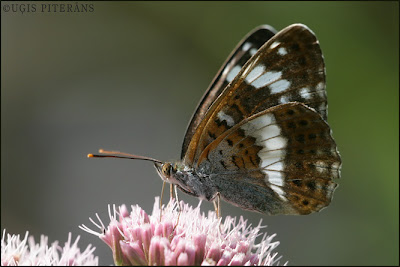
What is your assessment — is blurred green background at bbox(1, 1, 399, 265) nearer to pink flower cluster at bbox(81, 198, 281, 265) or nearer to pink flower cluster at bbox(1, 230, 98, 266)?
pink flower cluster at bbox(81, 198, 281, 265)

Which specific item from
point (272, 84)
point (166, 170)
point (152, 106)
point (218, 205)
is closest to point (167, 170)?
point (166, 170)

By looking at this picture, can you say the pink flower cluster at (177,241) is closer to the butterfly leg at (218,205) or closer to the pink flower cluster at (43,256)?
the butterfly leg at (218,205)

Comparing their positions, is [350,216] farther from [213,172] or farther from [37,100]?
[37,100]

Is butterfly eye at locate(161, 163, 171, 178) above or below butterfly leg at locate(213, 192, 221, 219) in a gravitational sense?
above

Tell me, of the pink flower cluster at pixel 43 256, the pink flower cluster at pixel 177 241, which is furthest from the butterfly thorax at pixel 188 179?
the pink flower cluster at pixel 43 256

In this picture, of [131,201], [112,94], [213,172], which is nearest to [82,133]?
[112,94]

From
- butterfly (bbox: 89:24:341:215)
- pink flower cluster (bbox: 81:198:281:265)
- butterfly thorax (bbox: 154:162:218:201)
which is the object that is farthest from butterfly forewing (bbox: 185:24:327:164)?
pink flower cluster (bbox: 81:198:281:265)
